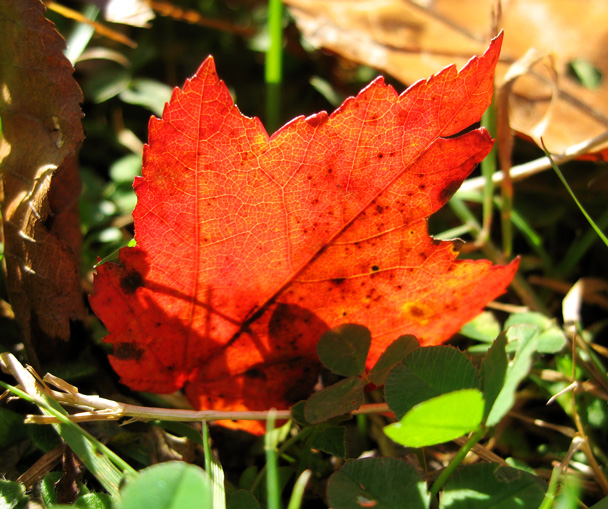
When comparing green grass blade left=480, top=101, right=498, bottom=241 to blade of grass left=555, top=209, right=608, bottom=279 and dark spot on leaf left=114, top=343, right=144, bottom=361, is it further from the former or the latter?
dark spot on leaf left=114, top=343, right=144, bottom=361

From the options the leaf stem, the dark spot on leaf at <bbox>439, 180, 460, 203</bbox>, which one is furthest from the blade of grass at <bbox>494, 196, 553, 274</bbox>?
the leaf stem

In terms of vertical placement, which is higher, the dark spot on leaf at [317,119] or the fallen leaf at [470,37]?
the fallen leaf at [470,37]

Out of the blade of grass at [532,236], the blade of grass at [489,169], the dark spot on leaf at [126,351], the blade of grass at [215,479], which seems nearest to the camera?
the blade of grass at [215,479]

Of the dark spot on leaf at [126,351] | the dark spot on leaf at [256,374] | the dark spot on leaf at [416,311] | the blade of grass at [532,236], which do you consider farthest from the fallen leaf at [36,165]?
the blade of grass at [532,236]

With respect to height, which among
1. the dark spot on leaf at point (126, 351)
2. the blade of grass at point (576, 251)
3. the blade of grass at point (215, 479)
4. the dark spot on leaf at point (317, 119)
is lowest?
the blade of grass at point (215, 479)

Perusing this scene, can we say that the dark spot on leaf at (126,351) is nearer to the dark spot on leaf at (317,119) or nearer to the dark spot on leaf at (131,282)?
the dark spot on leaf at (131,282)

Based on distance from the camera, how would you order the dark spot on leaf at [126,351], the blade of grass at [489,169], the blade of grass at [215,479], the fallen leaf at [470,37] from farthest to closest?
the fallen leaf at [470,37] → the blade of grass at [489,169] → the dark spot on leaf at [126,351] → the blade of grass at [215,479]

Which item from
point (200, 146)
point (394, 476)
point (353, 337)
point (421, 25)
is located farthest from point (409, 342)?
point (421, 25)
